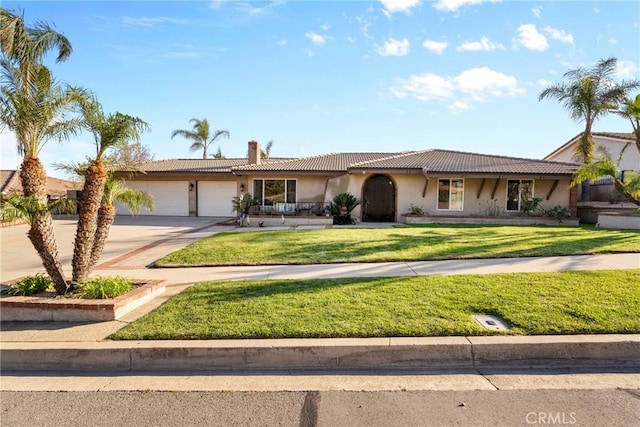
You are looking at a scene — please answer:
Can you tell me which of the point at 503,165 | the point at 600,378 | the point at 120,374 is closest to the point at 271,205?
the point at 503,165

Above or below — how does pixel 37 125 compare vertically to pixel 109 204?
above

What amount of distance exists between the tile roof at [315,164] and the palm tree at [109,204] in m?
11.4

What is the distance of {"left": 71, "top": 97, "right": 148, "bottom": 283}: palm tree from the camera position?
589cm

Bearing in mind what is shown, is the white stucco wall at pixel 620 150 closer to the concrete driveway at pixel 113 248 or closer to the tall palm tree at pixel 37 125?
the concrete driveway at pixel 113 248

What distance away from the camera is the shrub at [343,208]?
17.1m

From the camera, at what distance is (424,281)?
6.36 m

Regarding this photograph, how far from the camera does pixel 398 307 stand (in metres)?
5.13

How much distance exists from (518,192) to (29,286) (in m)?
19.0

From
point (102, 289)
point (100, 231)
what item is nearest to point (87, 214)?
point (100, 231)

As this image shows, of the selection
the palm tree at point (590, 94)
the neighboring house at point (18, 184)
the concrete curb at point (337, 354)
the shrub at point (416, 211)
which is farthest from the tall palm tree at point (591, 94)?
the neighboring house at point (18, 184)

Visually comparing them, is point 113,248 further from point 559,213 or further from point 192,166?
point 559,213

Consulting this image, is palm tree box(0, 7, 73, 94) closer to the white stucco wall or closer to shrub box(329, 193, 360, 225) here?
shrub box(329, 193, 360, 225)

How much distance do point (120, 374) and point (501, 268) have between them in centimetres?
677

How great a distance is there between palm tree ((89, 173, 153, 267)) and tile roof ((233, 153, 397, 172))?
11.4 metres
